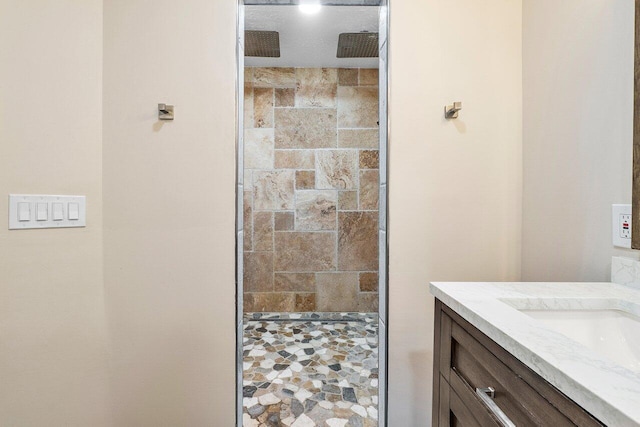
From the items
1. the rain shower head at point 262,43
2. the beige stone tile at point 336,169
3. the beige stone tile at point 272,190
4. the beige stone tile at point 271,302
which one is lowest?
the beige stone tile at point 271,302

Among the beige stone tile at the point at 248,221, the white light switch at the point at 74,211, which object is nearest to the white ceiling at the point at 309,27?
the beige stone tile at the point at 248,221

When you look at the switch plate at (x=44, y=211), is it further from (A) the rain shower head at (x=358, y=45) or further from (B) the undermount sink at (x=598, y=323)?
(A) the rain shower head at (x=358, y=45)

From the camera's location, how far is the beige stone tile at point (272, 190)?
2.96 meters

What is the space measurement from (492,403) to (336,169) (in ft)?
8.17

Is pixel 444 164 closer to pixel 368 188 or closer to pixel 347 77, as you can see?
pixel 368 188

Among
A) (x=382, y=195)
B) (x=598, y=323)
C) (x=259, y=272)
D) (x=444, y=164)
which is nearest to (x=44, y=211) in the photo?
(x=382, y=195)

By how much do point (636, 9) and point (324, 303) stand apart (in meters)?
2.75

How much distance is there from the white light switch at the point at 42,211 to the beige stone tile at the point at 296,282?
2078 mm

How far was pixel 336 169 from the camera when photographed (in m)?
2.95

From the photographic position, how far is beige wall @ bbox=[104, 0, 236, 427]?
4.25 ft

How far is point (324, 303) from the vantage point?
9.78ft

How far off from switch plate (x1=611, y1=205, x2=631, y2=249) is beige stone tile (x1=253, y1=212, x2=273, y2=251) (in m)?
2.49

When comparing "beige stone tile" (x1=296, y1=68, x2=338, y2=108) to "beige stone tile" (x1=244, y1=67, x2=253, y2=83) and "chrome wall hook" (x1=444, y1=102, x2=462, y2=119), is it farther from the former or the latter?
"chrome wall hook" (x1=444, y1=102, x2=462, y2=119)

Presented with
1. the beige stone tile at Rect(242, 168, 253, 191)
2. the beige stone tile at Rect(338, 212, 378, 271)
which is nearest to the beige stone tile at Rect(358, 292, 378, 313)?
the beige stone tile at Rect(338, 212, 378, 271)
